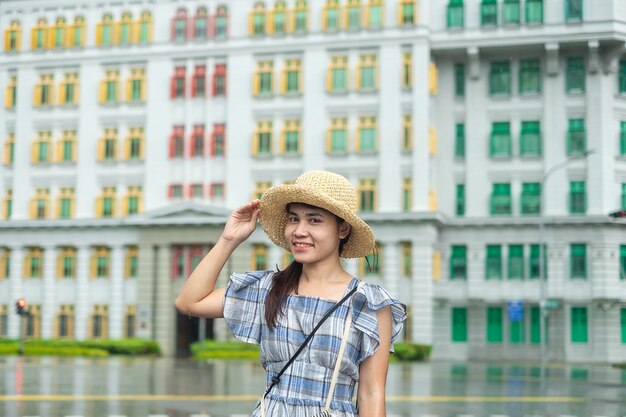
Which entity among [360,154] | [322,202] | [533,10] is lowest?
[322,202]

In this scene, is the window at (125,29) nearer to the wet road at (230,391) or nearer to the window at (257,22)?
the window at (257,22)

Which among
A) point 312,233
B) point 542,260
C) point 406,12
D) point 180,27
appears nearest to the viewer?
point 312,233

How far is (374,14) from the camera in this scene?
1775 inches

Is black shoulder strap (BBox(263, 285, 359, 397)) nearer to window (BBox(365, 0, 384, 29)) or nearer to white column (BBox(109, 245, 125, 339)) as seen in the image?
window (BBox(365, 0, 384, 29))

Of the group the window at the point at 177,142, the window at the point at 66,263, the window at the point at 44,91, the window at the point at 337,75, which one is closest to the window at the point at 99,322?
the window at the point at 66,263

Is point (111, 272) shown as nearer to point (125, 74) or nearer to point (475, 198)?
point (125, 74)

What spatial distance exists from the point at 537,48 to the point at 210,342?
65.8ft

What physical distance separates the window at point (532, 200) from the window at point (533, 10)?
24.9ft

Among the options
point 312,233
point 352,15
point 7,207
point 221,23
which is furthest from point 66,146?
point 312,233

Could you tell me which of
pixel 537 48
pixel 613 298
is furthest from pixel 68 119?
pixel 613 298

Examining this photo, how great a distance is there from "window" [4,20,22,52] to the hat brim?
4867 centimetres

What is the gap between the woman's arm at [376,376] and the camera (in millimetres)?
3943

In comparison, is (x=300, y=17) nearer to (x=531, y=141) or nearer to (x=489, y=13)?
(x=489, y=13)

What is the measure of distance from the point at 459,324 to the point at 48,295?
19764mm
